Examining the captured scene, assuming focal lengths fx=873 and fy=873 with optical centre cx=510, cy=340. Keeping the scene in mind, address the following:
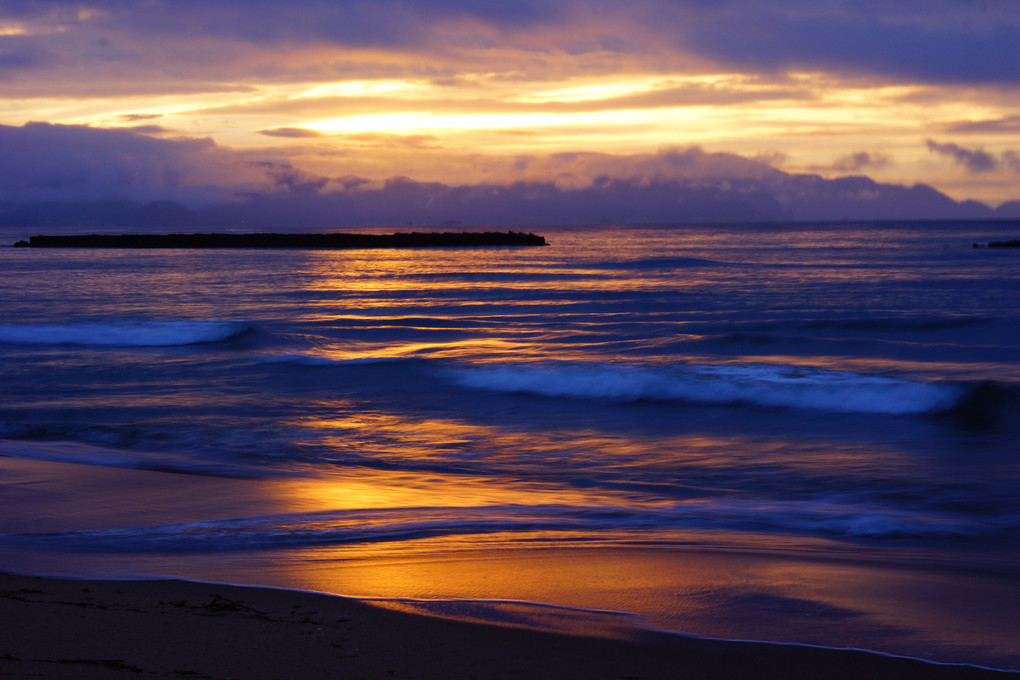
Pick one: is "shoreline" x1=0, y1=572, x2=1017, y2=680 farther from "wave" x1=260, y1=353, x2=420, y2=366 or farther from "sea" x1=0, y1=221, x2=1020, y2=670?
"wave" x1=260, y1=353, x2=420, y2=366

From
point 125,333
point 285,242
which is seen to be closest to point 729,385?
point 125,333

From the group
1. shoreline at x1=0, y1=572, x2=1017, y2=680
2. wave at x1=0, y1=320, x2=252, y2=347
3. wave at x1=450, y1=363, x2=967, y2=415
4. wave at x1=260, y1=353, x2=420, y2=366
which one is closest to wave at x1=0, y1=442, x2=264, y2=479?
shoreline at x1=0, y1=572, x2=1017, y2=680

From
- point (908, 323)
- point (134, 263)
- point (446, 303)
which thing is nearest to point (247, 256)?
point (134, 263)

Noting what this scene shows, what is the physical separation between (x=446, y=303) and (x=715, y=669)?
95.5ft

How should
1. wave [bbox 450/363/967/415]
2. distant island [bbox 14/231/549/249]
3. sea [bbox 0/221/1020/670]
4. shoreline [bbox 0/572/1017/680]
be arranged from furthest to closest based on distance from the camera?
distant island [bbox 14/231/549/249]
wave [bbox 450/363/967/415]
sea [bbox 0/221/1020/670]
shoreline [bbox 0/572/1017/680]

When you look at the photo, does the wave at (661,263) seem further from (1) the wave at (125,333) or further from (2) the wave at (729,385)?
(2) the wave at (729,385)

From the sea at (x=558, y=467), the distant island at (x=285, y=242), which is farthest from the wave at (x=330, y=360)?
the distant island at (x=285, y=242)

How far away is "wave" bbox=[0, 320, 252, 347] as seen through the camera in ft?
72.5

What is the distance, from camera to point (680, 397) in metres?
13.9

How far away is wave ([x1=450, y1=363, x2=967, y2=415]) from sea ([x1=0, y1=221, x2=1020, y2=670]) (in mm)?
66

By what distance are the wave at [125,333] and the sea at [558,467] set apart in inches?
6.5

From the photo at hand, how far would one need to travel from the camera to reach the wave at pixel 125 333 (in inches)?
870

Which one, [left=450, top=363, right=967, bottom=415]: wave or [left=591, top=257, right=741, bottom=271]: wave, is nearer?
[left=450, top=363, right=967, bottom=415]: wave

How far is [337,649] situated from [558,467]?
527cm
